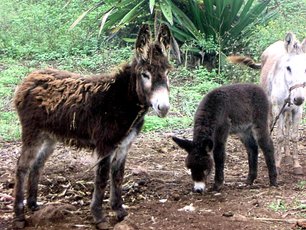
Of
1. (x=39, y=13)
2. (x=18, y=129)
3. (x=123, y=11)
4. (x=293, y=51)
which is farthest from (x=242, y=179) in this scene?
(x=39, y=13)

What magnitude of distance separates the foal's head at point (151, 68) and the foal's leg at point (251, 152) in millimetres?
2381

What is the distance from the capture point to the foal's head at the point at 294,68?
7891 millimetres

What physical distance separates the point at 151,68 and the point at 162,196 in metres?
1.98

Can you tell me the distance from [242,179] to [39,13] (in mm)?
11365

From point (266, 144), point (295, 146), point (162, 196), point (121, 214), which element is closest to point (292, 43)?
point (295, 146)

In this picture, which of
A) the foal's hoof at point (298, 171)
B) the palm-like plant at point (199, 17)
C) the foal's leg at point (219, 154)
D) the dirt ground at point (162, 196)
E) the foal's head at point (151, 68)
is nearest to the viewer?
the foal's head at point (151, 68)

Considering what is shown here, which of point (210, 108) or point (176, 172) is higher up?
point (210, 108)

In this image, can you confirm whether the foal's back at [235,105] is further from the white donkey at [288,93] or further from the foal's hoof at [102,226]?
the foal's hoof at [102,226]

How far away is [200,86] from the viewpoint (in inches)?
472

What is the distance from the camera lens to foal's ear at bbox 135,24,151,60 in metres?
5.69

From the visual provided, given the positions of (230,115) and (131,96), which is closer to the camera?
(131,96)

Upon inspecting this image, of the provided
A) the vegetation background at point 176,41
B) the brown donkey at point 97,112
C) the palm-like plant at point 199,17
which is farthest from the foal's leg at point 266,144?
the palm-like plant at point 199,17

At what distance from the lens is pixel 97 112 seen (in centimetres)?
600

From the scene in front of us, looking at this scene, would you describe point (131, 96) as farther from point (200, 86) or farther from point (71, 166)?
point (200, 86)
